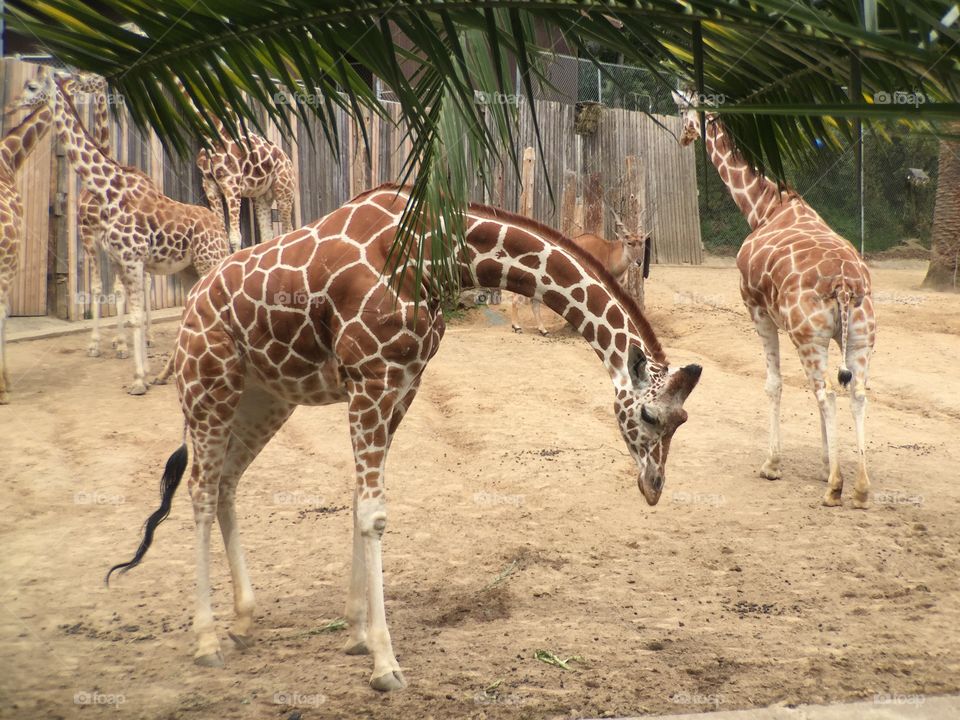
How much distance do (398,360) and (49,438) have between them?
14.5 ft

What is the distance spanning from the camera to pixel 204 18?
8.93ft

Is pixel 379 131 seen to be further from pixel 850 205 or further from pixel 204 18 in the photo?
pixel 850 205

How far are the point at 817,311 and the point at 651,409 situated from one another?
295 centimetres

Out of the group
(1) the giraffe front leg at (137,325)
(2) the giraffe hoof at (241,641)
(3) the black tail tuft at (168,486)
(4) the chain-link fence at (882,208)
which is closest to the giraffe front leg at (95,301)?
(1) the giraffe front leg at (137,325)

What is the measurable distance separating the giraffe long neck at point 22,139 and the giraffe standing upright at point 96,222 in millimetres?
633

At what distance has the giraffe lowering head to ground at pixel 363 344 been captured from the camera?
13.5ft

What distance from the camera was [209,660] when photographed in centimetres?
437

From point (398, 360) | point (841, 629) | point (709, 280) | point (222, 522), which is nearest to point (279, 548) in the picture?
point (222, 522)

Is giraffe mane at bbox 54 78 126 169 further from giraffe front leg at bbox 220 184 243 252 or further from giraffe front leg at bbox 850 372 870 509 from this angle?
giraffe front leg at bbox 850 372 870 509

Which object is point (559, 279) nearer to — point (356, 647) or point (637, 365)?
point (637, 365)

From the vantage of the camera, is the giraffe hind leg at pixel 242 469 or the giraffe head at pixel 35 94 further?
the giraffe head at pixel 35 94

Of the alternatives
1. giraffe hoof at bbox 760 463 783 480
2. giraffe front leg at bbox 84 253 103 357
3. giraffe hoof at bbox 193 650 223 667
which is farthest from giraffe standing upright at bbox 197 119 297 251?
giraffe hoof at bbox 193 650 223 667

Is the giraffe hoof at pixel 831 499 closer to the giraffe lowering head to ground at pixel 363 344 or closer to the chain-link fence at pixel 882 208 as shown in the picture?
the giraffe lowering head to ground at pixel 363 344

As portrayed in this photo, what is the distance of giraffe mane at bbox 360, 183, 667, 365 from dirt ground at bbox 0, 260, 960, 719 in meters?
1.50
